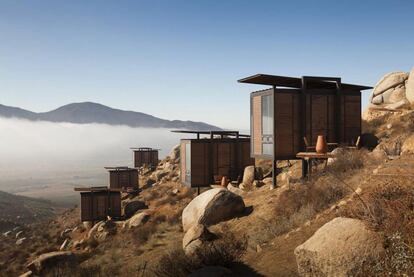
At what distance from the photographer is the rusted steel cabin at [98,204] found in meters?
35.2

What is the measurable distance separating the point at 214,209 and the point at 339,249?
417 inches

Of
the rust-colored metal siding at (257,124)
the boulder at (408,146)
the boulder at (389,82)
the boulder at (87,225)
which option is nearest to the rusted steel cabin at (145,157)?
the boulder at (87,225)

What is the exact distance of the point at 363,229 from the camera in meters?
6.91

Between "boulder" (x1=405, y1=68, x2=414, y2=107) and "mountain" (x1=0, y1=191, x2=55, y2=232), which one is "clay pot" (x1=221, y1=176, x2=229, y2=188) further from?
"mountain" (x1=0, y1=191, x2=55, y2=232)

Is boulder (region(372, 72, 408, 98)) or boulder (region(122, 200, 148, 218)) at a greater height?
boulder (region(372, 72, 408, 98))

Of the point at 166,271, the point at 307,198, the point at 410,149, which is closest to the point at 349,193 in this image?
the point at 307,198

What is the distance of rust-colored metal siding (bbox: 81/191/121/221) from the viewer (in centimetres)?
3516

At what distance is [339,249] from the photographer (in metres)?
6.73

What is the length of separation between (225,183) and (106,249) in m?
10.8

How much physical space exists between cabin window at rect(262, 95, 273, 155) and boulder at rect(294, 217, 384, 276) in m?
13.0

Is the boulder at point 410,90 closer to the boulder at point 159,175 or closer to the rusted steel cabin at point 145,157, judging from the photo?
the boulder at point 159,175

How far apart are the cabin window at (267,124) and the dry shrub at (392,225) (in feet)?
38.1

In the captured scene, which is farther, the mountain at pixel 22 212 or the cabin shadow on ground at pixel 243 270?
the mountain at pixel 22 212

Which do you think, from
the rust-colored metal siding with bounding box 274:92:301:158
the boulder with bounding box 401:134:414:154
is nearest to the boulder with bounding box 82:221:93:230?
the rust-colored metal siding with bounding box 274:92:301:158
